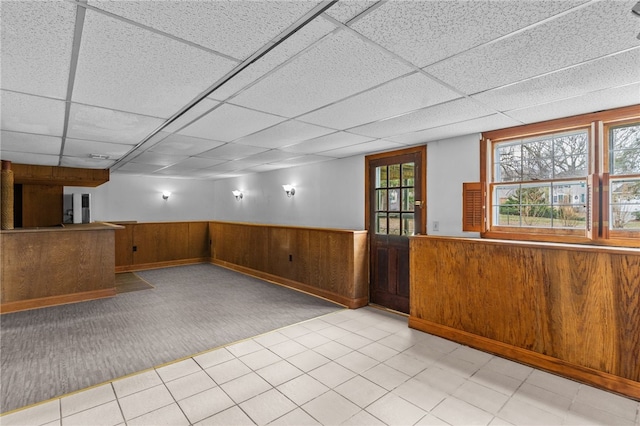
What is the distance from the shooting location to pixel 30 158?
537 centimetres

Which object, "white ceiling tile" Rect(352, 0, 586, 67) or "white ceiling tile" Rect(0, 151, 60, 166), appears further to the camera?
"white ceiling tile" Rect(0, 151, 60, 166)

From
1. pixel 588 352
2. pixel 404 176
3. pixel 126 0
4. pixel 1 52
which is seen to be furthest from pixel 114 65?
pixel 588 352

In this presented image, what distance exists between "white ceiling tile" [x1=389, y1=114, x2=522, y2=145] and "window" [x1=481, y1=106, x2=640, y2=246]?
19cm

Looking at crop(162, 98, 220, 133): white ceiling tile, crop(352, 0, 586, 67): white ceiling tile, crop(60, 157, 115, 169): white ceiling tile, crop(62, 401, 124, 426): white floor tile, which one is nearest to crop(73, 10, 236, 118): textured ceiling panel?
crop(162, 98, 220, 133): white ceiling tile

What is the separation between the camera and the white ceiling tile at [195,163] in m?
5.70

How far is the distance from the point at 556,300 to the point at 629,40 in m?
2.26

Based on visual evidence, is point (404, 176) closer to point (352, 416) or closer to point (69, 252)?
point (352, 416)

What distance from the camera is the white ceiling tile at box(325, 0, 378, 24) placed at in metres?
1.42

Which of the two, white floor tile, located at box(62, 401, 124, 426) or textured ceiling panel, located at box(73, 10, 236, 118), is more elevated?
textured ceiling panel, located at box(73, 10, 236, 118)

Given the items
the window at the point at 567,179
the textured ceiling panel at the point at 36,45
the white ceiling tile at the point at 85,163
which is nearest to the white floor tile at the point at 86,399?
the textured ceiling panel at the point at 36,45

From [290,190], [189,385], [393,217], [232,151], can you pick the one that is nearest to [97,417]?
[189,385]

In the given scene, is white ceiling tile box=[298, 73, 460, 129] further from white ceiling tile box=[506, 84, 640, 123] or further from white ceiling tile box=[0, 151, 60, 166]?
white ceiling tile box=[0, 151, 60, 166]

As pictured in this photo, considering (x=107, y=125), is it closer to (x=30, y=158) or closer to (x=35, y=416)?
(x=35, y=416)

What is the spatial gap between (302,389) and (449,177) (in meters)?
3.07
